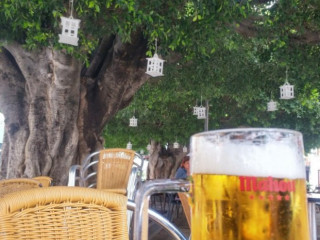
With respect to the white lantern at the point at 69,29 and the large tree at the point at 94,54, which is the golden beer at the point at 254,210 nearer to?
the large tree at the point at 94,54

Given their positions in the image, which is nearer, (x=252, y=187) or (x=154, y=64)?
(x=252, y=187)

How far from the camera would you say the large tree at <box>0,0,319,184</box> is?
3834 mm

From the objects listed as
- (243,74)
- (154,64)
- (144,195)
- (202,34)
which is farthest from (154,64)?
(144,195)

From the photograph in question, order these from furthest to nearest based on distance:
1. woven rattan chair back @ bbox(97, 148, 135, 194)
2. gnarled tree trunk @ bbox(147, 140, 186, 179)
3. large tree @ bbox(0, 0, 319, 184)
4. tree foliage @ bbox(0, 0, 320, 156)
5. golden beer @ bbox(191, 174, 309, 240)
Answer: gnarled tree trunk @ bbox(147, 140, 186, 179)
large tree @ bbox(0, 0, 319, 184)
tree foliage @ bbox(0, 0, 320, 156)
woven rattan chair back @ bbox(97, 148, 135, 194)
golden beer @ bbox(191, 174, 309, 240)

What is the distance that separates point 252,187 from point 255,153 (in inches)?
1.7

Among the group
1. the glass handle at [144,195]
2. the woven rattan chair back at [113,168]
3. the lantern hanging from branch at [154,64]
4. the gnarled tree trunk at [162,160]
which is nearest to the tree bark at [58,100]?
the lantern hanging from branch at [154,64]

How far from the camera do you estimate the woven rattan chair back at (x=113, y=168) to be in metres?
2.80

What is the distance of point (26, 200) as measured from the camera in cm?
81

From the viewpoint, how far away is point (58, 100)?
200 inches

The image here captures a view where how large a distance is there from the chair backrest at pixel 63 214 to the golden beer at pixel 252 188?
373mm

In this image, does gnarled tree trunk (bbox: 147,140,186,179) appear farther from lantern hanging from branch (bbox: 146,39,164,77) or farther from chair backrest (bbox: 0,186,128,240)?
chair backrest (bbox: 0,186,128,240)

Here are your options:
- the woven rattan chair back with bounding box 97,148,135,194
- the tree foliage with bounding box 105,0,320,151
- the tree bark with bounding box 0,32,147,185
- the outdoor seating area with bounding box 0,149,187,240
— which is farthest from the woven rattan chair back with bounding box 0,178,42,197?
the tree bark with bounding box 0,32,147,185

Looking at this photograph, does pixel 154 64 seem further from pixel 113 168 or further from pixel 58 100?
pixel 113 168

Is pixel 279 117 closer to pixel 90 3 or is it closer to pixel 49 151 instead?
pixel 49 151
